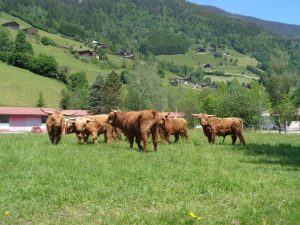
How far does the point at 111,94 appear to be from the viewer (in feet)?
284

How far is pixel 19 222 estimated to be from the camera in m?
9.20

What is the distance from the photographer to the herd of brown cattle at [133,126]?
22.2 m

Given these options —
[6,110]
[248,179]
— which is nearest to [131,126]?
[248,179]

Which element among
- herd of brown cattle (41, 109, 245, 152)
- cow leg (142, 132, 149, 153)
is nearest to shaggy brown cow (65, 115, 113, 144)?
herd of brown cattle (41, 109, 245, 152)

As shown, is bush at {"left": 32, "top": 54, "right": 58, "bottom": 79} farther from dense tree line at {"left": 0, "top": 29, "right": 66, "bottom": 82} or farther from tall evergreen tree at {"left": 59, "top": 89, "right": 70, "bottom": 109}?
tall evergreen tree at {"left": 59, "top": 89, "right": 70, "bottom": 109}

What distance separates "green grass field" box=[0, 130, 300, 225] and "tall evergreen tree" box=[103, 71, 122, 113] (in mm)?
67679

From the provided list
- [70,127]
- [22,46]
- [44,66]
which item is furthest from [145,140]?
[22,46]

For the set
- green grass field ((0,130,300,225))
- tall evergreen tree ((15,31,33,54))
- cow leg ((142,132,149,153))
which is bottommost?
green grass field ((0,130,300,225))

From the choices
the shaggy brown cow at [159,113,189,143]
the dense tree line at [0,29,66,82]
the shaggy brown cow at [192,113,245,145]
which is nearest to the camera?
the shaggy brown cow at [159,113,189,143]

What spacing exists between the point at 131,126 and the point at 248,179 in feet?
33.5

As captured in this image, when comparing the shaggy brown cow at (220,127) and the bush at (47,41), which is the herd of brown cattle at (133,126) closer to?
the shaggy brown cow at (220,127)

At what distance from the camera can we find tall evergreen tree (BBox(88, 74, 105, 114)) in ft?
285

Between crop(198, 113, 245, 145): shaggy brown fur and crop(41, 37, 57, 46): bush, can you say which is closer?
crop(198, 113, 245, 145): shaggy brown fur

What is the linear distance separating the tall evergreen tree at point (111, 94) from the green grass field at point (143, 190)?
6768 cm
